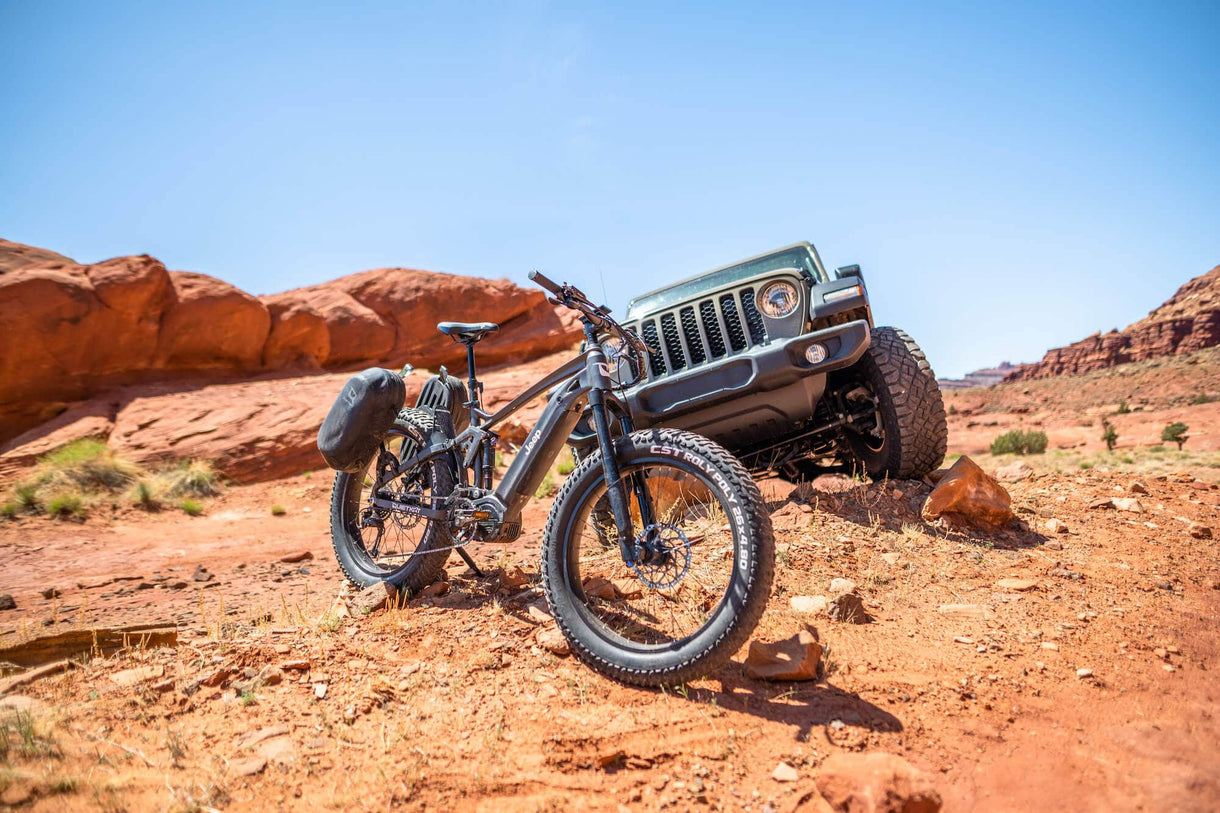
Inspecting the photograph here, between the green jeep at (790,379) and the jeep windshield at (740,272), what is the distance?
32.6 inches

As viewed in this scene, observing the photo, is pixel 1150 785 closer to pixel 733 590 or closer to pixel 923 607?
pixel 733 590

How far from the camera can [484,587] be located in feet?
12.1

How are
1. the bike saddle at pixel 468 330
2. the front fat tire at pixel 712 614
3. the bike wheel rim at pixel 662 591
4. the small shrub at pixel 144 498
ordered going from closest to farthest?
the front fat tire at pixel 712 614
the bike wheel rim at pixel 662 591
the bike saddle at pixel 468 330
the small shrub at pixel 144 498

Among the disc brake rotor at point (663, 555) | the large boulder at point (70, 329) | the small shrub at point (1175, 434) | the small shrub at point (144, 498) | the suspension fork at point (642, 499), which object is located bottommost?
the small shrub at point (1175, 434)

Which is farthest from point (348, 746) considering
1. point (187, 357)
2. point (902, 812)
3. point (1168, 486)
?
point (187, 357)

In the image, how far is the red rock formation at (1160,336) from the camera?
62312mm

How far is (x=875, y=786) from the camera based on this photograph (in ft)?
5.10

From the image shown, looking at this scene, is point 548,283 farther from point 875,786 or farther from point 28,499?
point 28,499

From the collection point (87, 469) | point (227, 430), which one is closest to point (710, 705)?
point (87, 469)

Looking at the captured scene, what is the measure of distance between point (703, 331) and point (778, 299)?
617 millimetres

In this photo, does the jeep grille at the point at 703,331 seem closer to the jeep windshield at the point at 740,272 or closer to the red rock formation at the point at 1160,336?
the jeep windshield at the point at 740,272

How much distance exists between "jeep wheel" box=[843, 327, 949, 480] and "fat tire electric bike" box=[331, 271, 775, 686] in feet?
5.99

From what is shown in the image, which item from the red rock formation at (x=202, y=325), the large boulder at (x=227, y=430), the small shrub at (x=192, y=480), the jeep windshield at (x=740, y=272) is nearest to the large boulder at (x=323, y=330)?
the red rock formation at (x=202, y=325)

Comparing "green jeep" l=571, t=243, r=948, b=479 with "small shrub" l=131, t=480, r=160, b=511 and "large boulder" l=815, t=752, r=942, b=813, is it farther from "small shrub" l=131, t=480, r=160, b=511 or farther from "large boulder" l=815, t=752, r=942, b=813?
"small shrub" l=131, t=480, r=160, b=511
